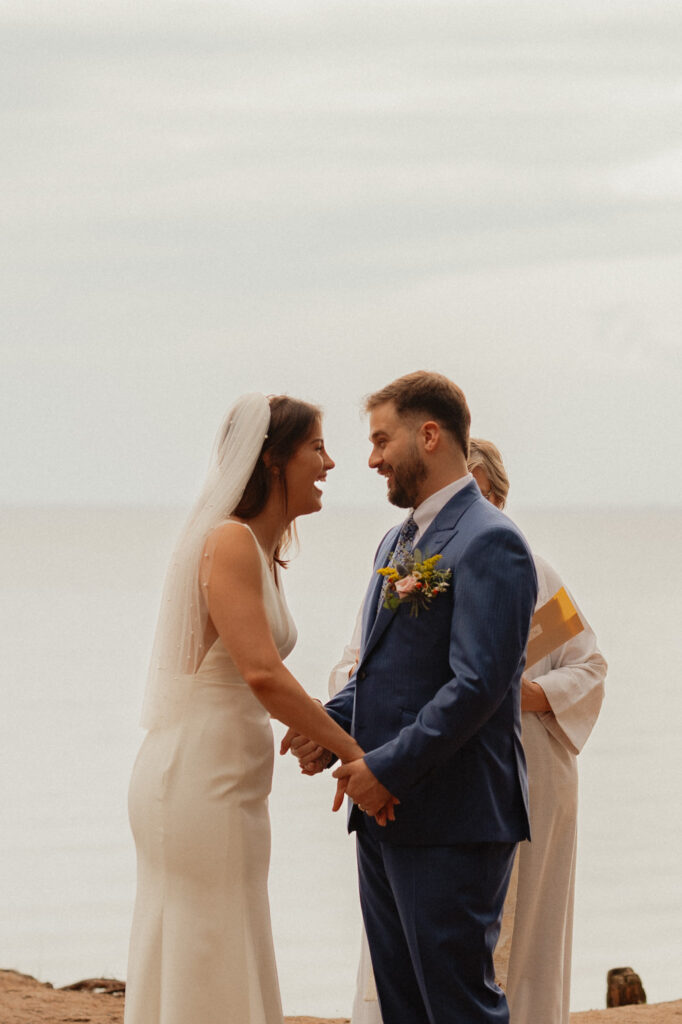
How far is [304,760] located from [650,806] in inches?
256

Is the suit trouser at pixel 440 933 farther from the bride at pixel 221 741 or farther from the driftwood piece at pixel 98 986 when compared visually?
the driftwood piece at pixel 98 986

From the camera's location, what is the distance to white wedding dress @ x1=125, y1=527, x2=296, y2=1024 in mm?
3354

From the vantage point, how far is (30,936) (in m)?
6.91

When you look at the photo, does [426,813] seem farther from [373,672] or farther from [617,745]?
[617,745]

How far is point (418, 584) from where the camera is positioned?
318cm

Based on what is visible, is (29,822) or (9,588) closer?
(29,822)

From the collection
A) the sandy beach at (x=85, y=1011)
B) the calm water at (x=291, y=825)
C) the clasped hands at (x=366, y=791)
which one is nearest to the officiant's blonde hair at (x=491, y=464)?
the clasped hands at (x=366, y=791)

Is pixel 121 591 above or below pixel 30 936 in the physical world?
above

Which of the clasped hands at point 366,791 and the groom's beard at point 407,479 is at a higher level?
the groom's beard at point 407,479

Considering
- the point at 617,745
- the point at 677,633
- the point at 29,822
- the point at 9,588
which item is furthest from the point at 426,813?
the point at 9,588

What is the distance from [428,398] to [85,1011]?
9.14ft

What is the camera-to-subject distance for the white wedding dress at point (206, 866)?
132 inches

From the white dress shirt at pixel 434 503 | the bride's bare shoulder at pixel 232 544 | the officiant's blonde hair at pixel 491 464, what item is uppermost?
the officiant's blonde hair at pixel 491 464

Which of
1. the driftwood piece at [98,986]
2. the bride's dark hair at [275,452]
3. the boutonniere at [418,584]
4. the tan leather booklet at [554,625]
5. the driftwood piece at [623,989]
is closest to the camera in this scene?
the boutonniere at [418,584]
